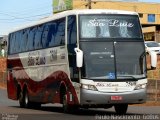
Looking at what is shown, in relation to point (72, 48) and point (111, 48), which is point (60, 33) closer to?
point (72, 48)

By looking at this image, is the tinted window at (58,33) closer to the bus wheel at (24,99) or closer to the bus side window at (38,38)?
the bus side window at (38,38)

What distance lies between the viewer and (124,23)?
75.3ft

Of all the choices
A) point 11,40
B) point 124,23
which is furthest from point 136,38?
point 11,40

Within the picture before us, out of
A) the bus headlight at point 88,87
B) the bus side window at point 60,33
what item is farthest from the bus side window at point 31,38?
the bus headlight at point 88,87

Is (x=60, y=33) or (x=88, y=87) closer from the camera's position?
(x=88, y=87)

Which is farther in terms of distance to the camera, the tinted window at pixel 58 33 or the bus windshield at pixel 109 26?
the tinted window at pixel 58 33

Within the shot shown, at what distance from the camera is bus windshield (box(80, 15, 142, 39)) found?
22.6 meters

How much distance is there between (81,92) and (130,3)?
72.9m

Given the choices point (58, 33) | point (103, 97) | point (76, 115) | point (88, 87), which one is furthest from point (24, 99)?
point (103, 97)

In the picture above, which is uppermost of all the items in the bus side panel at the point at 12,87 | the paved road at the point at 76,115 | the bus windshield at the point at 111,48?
the bus windshield at the point at 111,48

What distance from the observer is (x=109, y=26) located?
22.8m

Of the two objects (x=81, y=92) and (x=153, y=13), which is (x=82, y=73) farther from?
(x=153, y=13)

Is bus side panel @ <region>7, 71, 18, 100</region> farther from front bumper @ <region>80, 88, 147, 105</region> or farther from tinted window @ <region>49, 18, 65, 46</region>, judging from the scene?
front bumper @ <region>80, 88, 147, 105</region>

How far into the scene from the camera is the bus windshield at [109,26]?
2258cm
